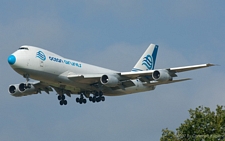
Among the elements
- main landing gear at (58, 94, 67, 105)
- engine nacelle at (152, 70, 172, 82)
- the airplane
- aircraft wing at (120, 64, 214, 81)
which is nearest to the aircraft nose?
the airplane

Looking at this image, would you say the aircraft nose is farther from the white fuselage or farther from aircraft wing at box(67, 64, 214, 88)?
aircraft wing at box(67, 64, 214, 88)

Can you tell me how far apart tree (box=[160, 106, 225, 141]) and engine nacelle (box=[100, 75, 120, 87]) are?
18.6 metres

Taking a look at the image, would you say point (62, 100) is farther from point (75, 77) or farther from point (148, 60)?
point (148, 60)

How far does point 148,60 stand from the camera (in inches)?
3211

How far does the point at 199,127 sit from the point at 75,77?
21492 mm

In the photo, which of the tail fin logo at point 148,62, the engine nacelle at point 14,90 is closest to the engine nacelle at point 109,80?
the engine nacelle at point 14,90

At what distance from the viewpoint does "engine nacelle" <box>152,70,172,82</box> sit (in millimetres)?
66688

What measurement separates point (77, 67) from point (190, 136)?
23.0 metres

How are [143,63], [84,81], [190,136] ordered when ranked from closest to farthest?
1. [190,136]
2. [84,81]
3. [143,63]

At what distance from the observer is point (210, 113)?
5016 centimetres

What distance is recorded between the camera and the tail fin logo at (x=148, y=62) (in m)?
80.9

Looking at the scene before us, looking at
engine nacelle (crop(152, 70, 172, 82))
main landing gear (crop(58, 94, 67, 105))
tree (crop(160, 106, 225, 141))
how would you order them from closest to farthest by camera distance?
1. tree (crop(160, 106, 225, 141))
2. engine nacelle (crop(152, 70, 172, 82))
3. main landing gear (crop(58, 94, 67, 105))

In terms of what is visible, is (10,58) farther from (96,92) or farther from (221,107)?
(221,107)

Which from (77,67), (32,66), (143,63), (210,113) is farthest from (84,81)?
(210,113)
